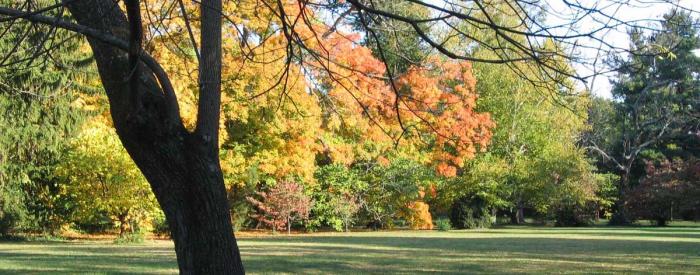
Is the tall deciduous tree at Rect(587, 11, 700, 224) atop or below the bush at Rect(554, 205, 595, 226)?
atop

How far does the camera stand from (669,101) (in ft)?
165

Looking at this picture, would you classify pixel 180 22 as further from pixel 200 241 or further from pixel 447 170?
pixel 447 170

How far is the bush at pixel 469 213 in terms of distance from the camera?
3503cm

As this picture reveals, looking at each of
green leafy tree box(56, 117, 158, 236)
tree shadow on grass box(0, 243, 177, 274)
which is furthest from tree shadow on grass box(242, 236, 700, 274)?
green leafy tree box(56, 117, 158, 236)

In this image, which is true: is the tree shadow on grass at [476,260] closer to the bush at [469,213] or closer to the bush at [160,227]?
the bush at [160,227]

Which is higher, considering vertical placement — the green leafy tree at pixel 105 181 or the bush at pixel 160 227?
the green leafy tree at pixel 105 181

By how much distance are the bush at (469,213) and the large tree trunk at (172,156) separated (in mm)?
31023

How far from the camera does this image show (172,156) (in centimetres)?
456

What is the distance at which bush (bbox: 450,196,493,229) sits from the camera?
35.0m

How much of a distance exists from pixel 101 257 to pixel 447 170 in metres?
20.0

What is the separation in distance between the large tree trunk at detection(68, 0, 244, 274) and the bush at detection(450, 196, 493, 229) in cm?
3102

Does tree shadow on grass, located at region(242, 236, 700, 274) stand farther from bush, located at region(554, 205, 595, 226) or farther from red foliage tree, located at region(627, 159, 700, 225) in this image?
red foliage tree, located at region(627, 159, 700, 225)

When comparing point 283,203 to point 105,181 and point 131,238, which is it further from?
point 105,181

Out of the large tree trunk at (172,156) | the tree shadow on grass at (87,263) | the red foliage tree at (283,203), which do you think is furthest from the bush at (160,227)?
the large tree trunk at (172,156)
